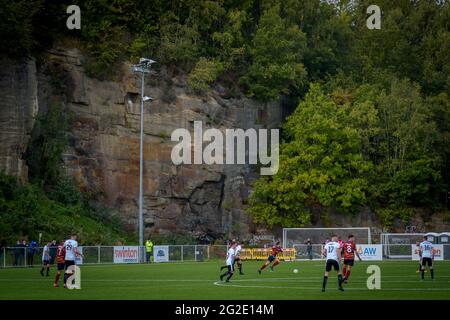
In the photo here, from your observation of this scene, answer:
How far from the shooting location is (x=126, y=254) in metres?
61.2

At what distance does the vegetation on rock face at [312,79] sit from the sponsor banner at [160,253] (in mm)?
15461

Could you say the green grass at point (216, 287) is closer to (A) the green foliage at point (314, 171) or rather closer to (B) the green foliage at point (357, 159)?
(A) the green foliage at point (314, 171)

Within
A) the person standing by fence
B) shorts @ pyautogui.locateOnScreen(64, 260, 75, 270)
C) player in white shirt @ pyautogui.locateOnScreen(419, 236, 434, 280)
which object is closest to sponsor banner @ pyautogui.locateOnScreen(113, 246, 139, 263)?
the person standing by fence

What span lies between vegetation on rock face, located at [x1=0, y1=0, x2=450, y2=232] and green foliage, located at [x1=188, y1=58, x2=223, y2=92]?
11cm

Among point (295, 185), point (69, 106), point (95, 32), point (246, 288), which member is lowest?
point (246, 288)

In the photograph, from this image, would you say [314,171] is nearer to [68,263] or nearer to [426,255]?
[426,255]

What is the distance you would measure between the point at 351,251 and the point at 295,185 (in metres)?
41.2

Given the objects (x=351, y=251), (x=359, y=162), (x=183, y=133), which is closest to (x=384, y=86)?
(x=359, y=162)

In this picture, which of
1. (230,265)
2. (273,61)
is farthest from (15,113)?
(230,265)

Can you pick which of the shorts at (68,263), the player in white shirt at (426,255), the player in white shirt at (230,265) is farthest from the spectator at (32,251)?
the player in white shirt at (426,255)

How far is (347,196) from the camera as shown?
77688 mm

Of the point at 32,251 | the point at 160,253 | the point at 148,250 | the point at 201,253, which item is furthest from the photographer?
the point at 201,253

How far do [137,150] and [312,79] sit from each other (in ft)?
84.4
